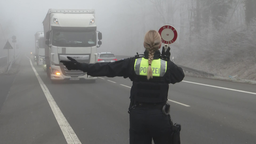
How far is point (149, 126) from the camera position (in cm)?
310

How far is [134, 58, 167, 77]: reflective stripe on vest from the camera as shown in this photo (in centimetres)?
315

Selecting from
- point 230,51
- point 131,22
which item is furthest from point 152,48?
point 131,22

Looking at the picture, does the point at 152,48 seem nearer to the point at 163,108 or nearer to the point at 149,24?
the point at 163,108

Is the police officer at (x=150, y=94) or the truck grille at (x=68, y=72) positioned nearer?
the police officer at (x=150, y=94)

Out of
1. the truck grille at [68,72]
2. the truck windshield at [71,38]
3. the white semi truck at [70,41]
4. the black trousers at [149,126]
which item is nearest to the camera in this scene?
the black trousers at [149,126]

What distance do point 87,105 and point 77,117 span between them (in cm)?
175

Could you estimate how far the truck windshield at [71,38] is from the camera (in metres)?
15.4

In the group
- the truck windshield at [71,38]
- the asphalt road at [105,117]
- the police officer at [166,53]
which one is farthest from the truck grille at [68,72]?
the police officer at [166,53]

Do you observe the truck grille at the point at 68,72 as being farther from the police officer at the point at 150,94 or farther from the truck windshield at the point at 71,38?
the police officer at the point at 150,94

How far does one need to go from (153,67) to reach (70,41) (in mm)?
12823

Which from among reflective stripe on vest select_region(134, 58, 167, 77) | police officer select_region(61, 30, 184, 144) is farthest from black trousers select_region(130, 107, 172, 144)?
reflective stripe on vest select_region(134, 58, 167, 77)

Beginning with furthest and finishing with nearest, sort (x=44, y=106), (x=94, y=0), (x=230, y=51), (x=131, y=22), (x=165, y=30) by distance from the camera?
1. (x=94, y=0)
2. (x=131, y=22)
3. (x=230, y=51)
4. (x=165, y=30)
5. (x=44, y=106)

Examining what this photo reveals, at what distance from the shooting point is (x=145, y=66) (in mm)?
3148

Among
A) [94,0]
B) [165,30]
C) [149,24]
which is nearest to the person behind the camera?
[165,30]
